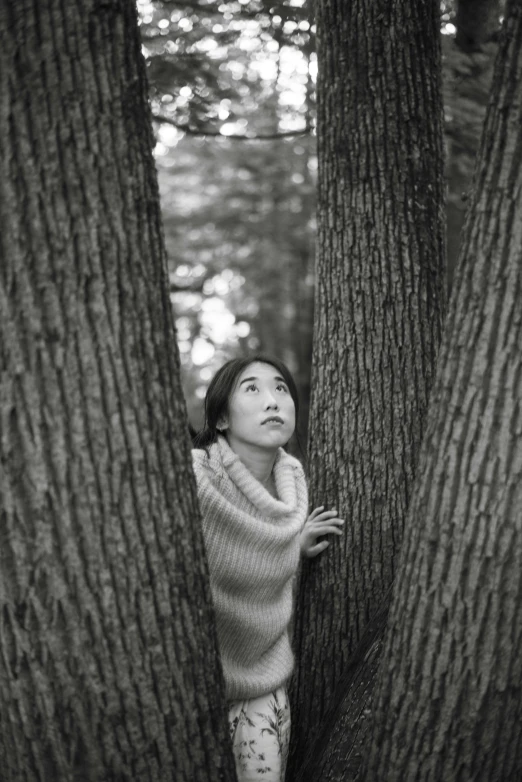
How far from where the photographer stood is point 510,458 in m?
2.05

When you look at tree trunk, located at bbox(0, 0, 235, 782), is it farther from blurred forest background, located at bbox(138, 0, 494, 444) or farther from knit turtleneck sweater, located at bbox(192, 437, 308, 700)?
blurred forest background, located at bbox(138, 0, 494, 444)

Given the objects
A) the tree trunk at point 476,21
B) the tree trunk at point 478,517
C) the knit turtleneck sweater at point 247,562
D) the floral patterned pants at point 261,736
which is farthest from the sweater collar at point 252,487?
the tree trunk at point 476,21

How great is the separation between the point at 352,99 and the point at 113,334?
73.7 inches

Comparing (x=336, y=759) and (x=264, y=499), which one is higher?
(x=264, y=499)

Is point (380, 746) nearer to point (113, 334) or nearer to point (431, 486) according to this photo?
point (431, 486)

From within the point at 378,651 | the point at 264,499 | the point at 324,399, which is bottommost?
the point at 378,651

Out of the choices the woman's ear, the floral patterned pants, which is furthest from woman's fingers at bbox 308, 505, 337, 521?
the floral patterned pants

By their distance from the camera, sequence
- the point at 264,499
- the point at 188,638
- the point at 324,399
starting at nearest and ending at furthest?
the point at 188,638 < the point at 264,499 < the point at 324,399

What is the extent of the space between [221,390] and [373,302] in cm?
74

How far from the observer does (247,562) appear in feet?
10.2

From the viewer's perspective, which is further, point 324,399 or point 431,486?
point 324,399

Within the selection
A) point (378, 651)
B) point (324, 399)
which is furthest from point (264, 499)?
point (378, 651)

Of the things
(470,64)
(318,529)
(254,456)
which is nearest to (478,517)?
(318,529)

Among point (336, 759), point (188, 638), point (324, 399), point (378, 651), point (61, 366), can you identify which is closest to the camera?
point (61, 366)
